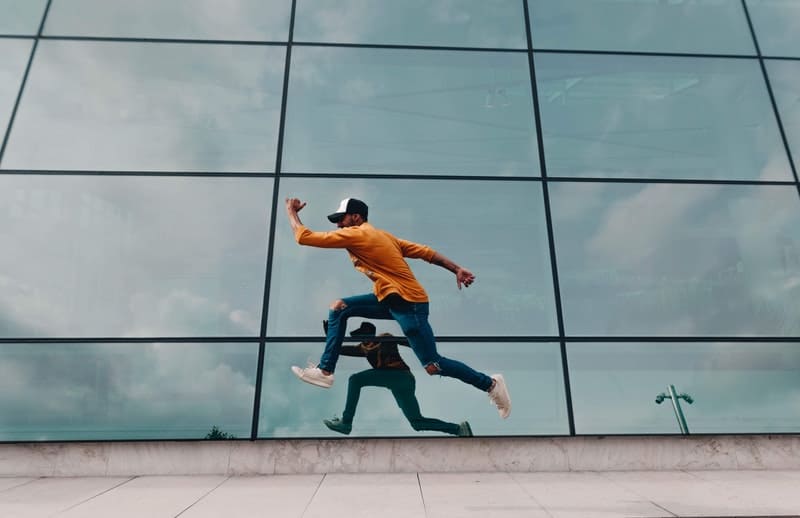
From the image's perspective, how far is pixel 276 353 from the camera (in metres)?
5.06

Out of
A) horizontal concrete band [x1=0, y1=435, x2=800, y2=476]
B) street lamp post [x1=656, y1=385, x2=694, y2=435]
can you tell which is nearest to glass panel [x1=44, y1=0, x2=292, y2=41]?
horizontal concrete band [x1=0, y1=435, x2=800, y2=476]

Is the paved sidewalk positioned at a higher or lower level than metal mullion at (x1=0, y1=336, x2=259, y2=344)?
lower

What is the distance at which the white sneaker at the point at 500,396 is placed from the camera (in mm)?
4605

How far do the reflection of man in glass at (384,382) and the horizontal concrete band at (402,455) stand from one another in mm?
144

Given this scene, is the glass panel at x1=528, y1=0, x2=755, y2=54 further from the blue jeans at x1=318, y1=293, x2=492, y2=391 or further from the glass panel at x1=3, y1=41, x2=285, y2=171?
the blue jeans at x1=318, y1=293, x2=492, y2=391

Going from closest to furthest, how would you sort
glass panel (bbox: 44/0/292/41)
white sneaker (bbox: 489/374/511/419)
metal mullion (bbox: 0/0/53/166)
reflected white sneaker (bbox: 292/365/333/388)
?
reflected white sneaker (bbox: 292/365/333/388) < white sneaker (bbox: 489/374/511/419) < metal mullion (bbox: 0/0/53/166) < glass panel (bbox: 44/0/292/41)

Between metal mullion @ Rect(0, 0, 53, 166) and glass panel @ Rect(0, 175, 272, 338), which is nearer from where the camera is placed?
glass panel @ Rect(0, 175, 272, 338)

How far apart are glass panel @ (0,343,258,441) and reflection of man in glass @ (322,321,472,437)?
1073 mm

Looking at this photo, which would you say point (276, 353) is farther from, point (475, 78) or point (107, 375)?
point (475, 78)

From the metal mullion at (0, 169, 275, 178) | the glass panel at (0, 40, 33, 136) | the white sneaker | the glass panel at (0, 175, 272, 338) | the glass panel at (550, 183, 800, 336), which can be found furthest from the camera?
the glass panel at (0, 40, 33, 136)

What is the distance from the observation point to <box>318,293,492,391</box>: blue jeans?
14.9 ft

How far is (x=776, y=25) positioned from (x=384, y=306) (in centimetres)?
801

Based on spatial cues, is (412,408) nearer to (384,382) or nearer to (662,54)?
(384,382)

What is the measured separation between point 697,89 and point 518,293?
446 cm
